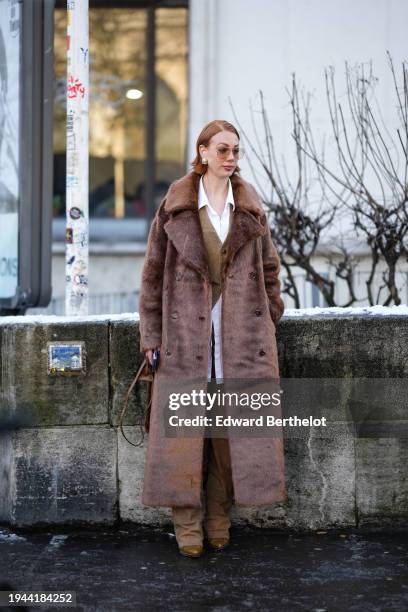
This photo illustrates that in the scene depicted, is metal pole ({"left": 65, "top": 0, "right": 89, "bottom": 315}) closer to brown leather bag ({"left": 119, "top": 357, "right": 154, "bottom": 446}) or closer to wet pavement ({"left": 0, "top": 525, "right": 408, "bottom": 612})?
brown leather bag ({"left": 119, "top": 357, "right": 154, "bottom": 446})

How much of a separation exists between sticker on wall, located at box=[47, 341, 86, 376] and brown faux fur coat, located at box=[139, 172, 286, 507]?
1.49 ft

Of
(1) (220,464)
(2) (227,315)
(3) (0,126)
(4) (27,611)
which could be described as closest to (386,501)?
(1) (220,464)

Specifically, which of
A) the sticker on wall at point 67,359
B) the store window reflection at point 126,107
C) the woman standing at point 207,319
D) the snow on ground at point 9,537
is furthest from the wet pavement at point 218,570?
the store window reflection at point 126,107

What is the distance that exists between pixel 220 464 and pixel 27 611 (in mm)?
1275

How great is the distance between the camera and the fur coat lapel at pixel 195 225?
480 centimetres

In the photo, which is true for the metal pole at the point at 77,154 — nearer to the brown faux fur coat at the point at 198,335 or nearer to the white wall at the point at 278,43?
the brown faux fur coat at the point at 198,335

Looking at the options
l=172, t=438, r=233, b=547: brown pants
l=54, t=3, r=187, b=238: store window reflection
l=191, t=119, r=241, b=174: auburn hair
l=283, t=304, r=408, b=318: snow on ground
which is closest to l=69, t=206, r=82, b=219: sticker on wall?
l=191, t=119, r=241, b=174: auburn hair

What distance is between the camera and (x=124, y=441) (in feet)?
17.1

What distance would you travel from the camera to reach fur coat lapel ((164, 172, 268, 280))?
189 inches

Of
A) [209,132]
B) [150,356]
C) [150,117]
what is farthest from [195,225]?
[150,117]

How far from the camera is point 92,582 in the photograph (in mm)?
4391

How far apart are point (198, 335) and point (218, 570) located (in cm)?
104

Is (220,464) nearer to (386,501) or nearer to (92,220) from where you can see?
(386,501)

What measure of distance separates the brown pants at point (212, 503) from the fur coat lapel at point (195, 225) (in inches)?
32.7
